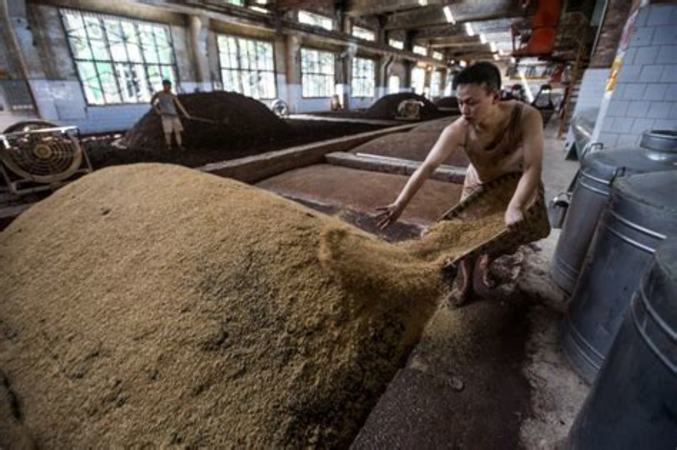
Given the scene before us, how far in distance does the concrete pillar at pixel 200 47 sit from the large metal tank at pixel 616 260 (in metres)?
11.1

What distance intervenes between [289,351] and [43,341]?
1038mm

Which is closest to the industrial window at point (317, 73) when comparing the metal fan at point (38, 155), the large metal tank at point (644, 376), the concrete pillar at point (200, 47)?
the concrete pillar at point (200, 47)

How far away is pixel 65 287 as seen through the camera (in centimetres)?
142

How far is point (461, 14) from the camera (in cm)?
1238

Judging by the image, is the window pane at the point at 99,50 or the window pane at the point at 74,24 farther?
the window pane at the point at 99,50

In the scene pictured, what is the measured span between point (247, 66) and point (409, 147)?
30.6ft

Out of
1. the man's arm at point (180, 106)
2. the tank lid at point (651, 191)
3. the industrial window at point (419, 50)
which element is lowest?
the tank lid at point (651, 191)

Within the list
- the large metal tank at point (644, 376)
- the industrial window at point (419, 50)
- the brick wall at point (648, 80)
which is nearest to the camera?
the large metal tank at point (644, 376)

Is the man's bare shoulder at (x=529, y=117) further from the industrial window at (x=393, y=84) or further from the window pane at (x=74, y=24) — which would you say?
the industrial window at (x=393, y=84)

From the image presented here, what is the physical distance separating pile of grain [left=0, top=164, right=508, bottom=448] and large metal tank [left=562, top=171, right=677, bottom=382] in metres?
0.61

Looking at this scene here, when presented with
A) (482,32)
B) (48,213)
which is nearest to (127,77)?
(48,213)

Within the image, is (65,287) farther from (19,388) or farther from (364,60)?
(364,60)

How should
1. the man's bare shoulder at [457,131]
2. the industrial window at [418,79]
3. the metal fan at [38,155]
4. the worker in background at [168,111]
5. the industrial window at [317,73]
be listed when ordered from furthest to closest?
1. the industrial window at [418,79]
2. the industrial window at [317,73]
3. the worker in background at [168,111]
4. the metal fan at [38,155]
5. the man's bare shoulder at [457,131]

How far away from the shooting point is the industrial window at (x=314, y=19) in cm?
1232
